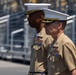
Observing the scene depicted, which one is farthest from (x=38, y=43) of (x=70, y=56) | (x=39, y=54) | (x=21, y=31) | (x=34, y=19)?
(x=21, y=31)

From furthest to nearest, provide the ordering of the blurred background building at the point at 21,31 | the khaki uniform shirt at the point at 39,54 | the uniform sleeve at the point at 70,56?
the blurred background building at the point at 21,31
the khaki uniform shirt at the point at 39,54
the uniform sleeve at the point at 70,56

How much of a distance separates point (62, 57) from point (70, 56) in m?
0.12

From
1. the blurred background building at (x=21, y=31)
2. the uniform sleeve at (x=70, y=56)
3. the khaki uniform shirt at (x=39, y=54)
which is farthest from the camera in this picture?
the blurred background building at (x=21, y=31)

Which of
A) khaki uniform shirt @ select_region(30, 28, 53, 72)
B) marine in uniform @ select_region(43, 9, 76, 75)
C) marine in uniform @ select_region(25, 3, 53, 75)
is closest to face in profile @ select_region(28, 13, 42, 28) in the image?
marine in uniform @ select_region(25, 3, 53, 75)

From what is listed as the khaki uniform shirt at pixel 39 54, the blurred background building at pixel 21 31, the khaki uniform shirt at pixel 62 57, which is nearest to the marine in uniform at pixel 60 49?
the khaki uniform shirt at pixel 62 57

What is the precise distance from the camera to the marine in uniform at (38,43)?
4.34 meters

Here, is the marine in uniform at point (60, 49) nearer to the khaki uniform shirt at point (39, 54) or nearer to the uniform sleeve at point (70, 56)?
the uniform sleeve at point (70, 56)

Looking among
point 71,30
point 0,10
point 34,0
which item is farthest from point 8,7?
point 71,30

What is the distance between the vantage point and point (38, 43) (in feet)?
14.4

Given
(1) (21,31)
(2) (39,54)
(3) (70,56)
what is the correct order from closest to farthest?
(3) (70,56)
(2) (39,54)
(1) (21,31)

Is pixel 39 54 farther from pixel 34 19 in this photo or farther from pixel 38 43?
pixel 34 19

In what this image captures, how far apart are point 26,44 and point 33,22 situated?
47.4ft

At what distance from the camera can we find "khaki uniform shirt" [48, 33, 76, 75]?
12.0 ft

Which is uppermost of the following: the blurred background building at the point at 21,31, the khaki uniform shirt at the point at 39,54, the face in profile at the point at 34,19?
the face in profile at the point at 34,19
